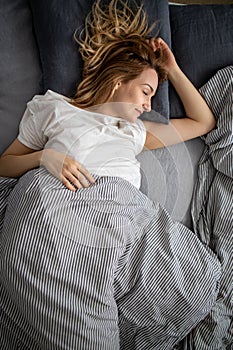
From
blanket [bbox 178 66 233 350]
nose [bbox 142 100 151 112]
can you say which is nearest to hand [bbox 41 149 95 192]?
nose [bbox 142 100 151 112]

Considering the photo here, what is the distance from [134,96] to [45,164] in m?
0.32

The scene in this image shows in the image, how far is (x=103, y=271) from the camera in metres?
1.11

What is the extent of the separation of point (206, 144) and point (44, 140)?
0.50 metres

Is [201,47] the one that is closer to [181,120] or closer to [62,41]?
[181,120]

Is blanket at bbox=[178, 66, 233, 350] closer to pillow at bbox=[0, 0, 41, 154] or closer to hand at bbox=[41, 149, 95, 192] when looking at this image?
hand at bbox=[41, 149, 95, 192]

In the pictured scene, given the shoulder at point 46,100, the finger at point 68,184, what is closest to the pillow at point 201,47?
the shoulder at point 46,100

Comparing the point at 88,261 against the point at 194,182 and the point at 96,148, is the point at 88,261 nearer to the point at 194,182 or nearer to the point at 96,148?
the point at 96,148

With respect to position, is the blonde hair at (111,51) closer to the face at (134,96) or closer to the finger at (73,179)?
the face at (134,96)

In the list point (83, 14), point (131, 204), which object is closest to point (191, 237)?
point (131, 204)

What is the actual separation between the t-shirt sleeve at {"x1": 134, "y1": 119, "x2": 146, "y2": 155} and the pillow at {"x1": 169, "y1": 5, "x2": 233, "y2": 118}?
15 centimetres

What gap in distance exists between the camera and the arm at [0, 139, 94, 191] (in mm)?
1207

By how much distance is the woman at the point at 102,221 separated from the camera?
108cm

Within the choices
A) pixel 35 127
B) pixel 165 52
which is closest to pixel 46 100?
pixel 35 127

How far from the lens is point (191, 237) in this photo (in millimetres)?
1280
